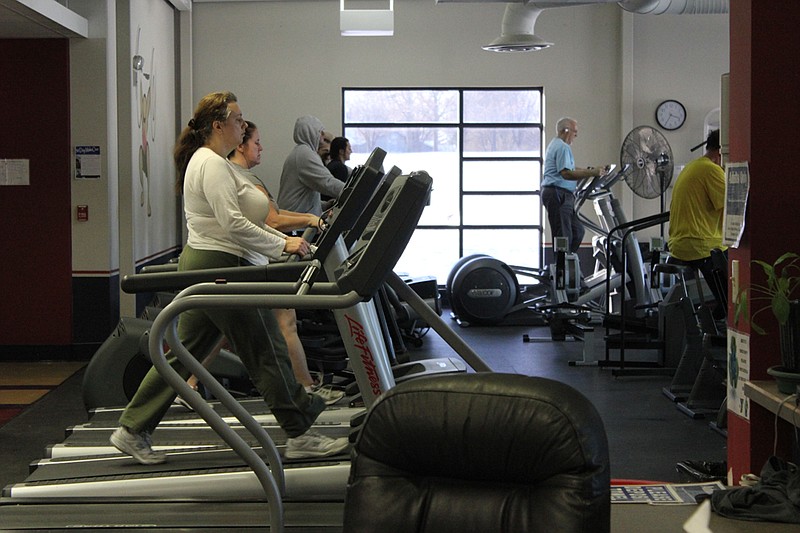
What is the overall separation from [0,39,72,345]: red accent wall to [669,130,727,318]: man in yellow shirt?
4.47 m

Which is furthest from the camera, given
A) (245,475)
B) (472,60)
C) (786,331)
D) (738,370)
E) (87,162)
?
(472,60)

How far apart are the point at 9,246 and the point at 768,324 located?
20.4 ft

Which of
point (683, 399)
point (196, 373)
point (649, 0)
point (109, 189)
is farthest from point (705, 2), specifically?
point (196, 373)

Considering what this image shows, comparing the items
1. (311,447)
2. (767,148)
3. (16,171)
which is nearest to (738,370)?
(767,148)

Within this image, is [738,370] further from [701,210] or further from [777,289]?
[701,210]

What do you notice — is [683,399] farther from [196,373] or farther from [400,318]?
[196,373]

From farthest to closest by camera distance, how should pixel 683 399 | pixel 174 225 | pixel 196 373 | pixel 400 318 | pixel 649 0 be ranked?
1. pixel 174 225
2. pixel 649 0
3. pixel 400 318
4. pixel 683 399
5. pixel 196 373

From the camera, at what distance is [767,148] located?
133 inches

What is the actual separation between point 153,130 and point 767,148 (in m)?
7.00

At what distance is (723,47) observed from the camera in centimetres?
1106

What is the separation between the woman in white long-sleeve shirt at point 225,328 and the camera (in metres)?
3.91

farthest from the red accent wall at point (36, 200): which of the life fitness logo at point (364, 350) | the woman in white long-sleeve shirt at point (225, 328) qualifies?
the life fitness logo at point (364, 350)

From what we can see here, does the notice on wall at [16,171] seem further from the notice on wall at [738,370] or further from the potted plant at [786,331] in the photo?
the potted plant at [786,331]

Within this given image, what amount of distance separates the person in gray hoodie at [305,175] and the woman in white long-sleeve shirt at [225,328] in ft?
8.32
